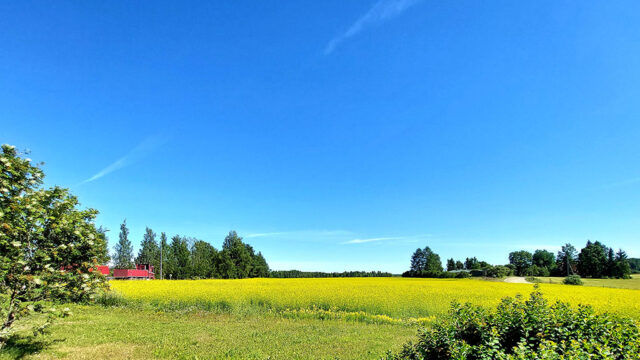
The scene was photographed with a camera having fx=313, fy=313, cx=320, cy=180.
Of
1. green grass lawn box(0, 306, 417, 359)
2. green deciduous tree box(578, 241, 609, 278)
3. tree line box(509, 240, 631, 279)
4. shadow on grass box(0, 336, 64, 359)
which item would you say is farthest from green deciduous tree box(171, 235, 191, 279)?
green deciduous tree box(578, 241, 609, 278)

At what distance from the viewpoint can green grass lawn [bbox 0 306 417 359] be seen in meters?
9.39

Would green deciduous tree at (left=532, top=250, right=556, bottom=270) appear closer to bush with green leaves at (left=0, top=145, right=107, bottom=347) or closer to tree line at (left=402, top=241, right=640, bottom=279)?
tree line at (left=402, top=241, right=640, bottom=279)

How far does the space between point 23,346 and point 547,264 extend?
14120 centimetres

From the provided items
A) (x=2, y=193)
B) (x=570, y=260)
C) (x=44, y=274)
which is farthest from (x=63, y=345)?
(x=570, y=260)

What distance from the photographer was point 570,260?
9512 cm

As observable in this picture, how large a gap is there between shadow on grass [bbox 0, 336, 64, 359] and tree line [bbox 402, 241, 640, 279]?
63577 millimetres

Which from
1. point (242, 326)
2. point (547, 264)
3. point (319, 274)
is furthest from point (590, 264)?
point (242, 326)

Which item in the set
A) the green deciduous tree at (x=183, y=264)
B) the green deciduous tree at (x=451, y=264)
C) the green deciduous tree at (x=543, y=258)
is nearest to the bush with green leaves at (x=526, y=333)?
the green deciduous tree at (x=183, y=264)

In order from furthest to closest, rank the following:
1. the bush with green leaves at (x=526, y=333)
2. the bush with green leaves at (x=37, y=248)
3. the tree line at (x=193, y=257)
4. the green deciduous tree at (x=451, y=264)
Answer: the green deciduous tree at (x=451, y=264), the tree line at (x=193, y=257), the bush with green leaves at (x=37, y=248), the bush with green leaves at (x=526, y=333)

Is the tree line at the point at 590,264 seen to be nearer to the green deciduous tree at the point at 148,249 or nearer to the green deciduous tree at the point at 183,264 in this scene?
the green deciduous tree at the point at 183,264

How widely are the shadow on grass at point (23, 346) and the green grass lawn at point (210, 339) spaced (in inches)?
0.9

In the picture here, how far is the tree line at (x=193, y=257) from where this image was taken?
225ft

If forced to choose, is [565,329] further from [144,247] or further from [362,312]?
[144,247]

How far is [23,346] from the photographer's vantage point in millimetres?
9578
